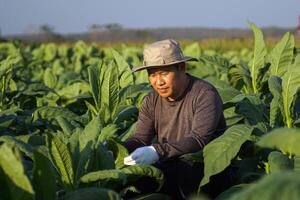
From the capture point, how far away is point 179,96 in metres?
3.06

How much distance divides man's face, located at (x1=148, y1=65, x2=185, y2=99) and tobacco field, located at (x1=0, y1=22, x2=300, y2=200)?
10.7 inches

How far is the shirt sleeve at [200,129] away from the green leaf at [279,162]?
0.42 m

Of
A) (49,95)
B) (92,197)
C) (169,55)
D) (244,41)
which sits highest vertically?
(169,55)

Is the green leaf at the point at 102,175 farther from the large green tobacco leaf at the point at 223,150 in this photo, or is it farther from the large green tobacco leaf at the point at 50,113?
the large green tobacco leaf at the point at 50,113

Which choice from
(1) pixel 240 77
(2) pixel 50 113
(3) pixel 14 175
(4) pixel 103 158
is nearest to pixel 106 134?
(4) pixel 103 158

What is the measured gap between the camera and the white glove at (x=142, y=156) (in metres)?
2.57

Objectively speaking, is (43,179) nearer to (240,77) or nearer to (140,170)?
(140,170)

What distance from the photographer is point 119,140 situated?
2609 millimetres

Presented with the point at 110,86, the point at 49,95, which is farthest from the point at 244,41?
the point at 110,86

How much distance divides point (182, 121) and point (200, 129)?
0.22 m

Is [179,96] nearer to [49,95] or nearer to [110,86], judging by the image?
[110,86]

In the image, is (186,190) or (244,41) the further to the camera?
(244,41)

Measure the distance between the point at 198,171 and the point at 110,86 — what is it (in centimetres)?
81

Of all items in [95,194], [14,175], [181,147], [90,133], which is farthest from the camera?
[181,147]
